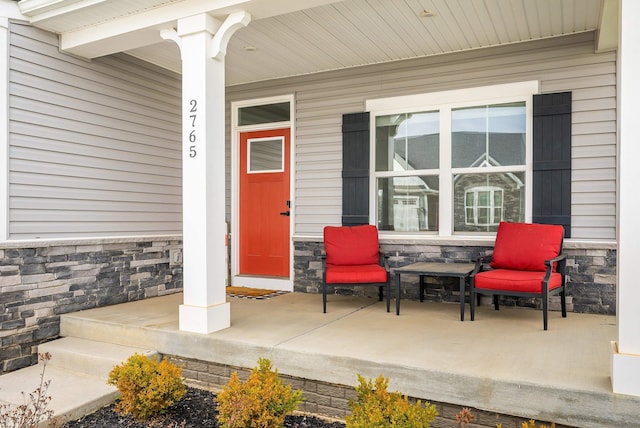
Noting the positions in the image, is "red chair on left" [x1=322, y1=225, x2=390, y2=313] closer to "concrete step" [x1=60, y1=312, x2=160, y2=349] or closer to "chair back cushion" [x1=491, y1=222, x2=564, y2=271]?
"chair back cushion" [x1=491, y1=222, x2=564, y2=271]

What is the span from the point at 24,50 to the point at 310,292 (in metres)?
3.65

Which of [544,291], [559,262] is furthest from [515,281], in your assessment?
[559,262]

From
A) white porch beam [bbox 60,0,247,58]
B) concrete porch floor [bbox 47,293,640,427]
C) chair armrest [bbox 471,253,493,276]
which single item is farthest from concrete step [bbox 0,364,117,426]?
chair armrest [bbox 471,253,493,276]

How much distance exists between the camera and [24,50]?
160 inches

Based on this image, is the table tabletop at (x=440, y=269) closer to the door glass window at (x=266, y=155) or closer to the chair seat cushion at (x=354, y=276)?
the chair seat cushion at (x=354, y=276)

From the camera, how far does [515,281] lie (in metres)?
3.82

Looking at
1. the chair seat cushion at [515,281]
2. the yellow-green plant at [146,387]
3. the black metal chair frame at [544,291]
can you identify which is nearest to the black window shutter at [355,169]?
the black metal chair frame at [544,291]

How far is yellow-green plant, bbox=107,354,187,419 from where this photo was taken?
2893mm

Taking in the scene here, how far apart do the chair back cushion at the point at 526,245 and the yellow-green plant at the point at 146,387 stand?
2.96 metres

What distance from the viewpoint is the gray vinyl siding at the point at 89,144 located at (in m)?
4.05

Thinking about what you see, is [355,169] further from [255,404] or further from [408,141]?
[255,404]

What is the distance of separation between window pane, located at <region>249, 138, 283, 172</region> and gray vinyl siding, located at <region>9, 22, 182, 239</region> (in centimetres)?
90

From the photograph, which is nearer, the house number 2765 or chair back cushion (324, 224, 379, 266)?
the house number 2765

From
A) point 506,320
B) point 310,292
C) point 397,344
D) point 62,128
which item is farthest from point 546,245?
point 62,128
